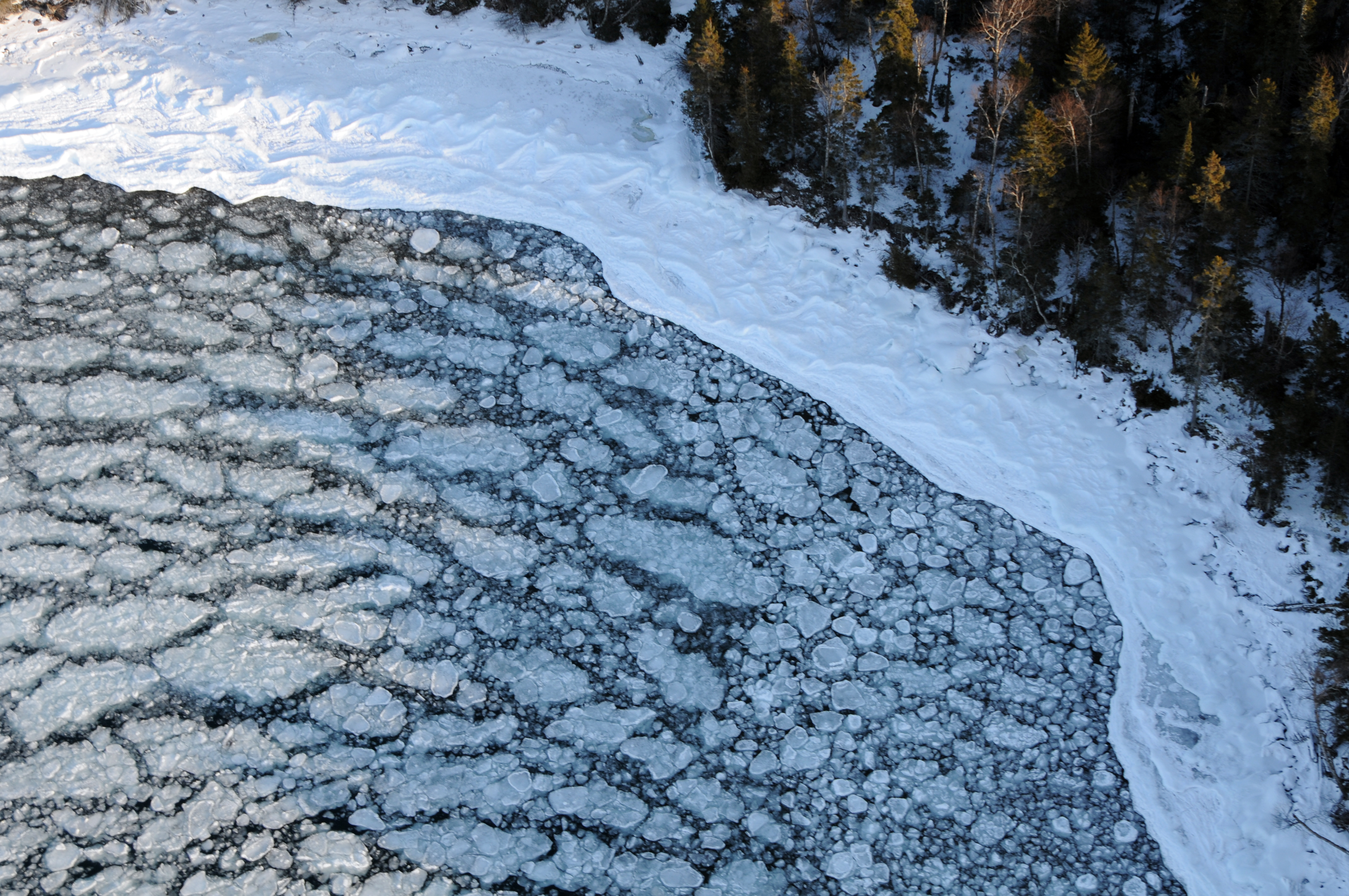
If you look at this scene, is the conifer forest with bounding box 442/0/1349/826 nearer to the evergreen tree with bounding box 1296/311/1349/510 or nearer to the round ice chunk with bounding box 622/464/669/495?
the evergreen tree with bounding box 1296/311/1349/510

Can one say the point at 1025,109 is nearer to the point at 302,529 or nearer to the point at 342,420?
the point at 342,420

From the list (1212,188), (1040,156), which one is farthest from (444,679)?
(1212,188)

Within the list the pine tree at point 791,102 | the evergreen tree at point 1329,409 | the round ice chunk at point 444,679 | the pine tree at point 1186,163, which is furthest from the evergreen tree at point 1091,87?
the round ice chunk at point 444,679

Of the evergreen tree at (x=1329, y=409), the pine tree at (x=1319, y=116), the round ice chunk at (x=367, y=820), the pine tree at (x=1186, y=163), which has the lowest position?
the round ice chunk at (x=367, y=820)

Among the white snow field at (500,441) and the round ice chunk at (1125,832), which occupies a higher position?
the white snow field at (500,441)

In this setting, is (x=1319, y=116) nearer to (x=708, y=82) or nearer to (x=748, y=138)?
(x=748, y=138)

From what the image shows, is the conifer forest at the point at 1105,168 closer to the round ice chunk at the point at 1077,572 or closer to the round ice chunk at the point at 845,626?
the round ice chunk at the point at 1077,572

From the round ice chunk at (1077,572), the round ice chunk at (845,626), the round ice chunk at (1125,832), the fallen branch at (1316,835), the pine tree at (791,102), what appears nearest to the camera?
the fallen branch at (1316,835)
